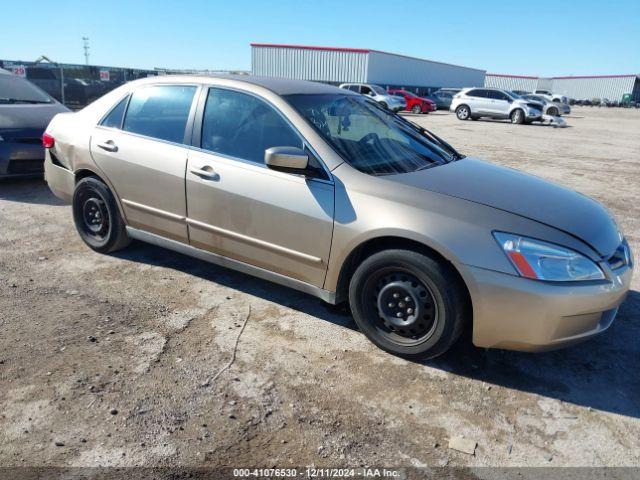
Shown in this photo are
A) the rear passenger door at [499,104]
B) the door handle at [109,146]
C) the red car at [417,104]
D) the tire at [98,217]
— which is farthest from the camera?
the red car at [417,104]

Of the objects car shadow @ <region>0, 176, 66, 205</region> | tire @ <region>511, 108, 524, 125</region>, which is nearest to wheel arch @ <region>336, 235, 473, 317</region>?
car shadow @ <region>0, 176, 66, 205</region>

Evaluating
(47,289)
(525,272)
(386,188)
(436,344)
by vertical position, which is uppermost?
(386,188)

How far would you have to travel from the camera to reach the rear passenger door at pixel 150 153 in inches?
155

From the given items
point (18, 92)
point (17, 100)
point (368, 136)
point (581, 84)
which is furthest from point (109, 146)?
A: point (581, 84)

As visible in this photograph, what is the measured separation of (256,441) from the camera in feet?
8.10

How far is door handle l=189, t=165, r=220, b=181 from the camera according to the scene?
366cm

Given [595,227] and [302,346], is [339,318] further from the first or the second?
[595,227]

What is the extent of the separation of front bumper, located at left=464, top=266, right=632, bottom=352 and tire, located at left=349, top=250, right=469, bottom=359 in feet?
0.41

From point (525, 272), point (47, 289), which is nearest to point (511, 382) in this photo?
point (525, 272)

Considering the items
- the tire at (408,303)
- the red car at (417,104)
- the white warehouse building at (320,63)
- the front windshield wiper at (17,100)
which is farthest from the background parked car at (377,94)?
the tire at (408,303)

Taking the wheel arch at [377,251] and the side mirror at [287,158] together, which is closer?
the wheel arch at [377,251]

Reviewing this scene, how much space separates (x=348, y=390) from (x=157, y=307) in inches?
66.2

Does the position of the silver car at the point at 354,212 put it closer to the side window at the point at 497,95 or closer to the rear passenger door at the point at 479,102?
the rear passenger door at the point at 479,102

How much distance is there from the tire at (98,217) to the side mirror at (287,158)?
1.88 meters
